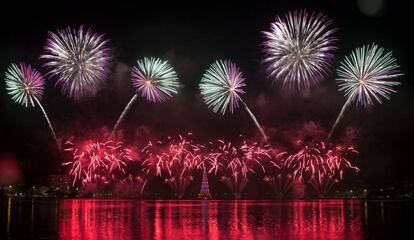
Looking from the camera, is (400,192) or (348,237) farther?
(400,192)

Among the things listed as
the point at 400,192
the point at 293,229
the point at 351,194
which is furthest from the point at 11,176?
the point at 293,229

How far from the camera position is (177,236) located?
108 ft

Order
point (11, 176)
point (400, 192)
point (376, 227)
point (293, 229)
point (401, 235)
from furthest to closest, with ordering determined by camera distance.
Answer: point (400, 192) → point (11, 176) → point (376, 227) → point (293, 229) → point (401, 235)

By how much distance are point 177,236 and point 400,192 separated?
142 m

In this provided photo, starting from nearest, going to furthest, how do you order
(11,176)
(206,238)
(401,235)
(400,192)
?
(206,238) < (401,235) < (11,176) < (400,192)

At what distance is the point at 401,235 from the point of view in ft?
113

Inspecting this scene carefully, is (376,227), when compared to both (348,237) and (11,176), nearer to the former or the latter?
(348,237)

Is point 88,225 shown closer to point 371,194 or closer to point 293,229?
point 293,229

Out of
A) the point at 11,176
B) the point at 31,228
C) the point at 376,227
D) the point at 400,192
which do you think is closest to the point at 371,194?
the point at 400,192

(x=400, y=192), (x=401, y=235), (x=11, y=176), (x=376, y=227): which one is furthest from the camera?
(x=400, y=192)

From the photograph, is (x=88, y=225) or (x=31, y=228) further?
(x=88, y=225)

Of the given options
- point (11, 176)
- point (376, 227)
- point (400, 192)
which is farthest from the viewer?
point (400, 192)

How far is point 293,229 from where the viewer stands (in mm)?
38281

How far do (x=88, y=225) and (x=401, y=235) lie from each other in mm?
23180
